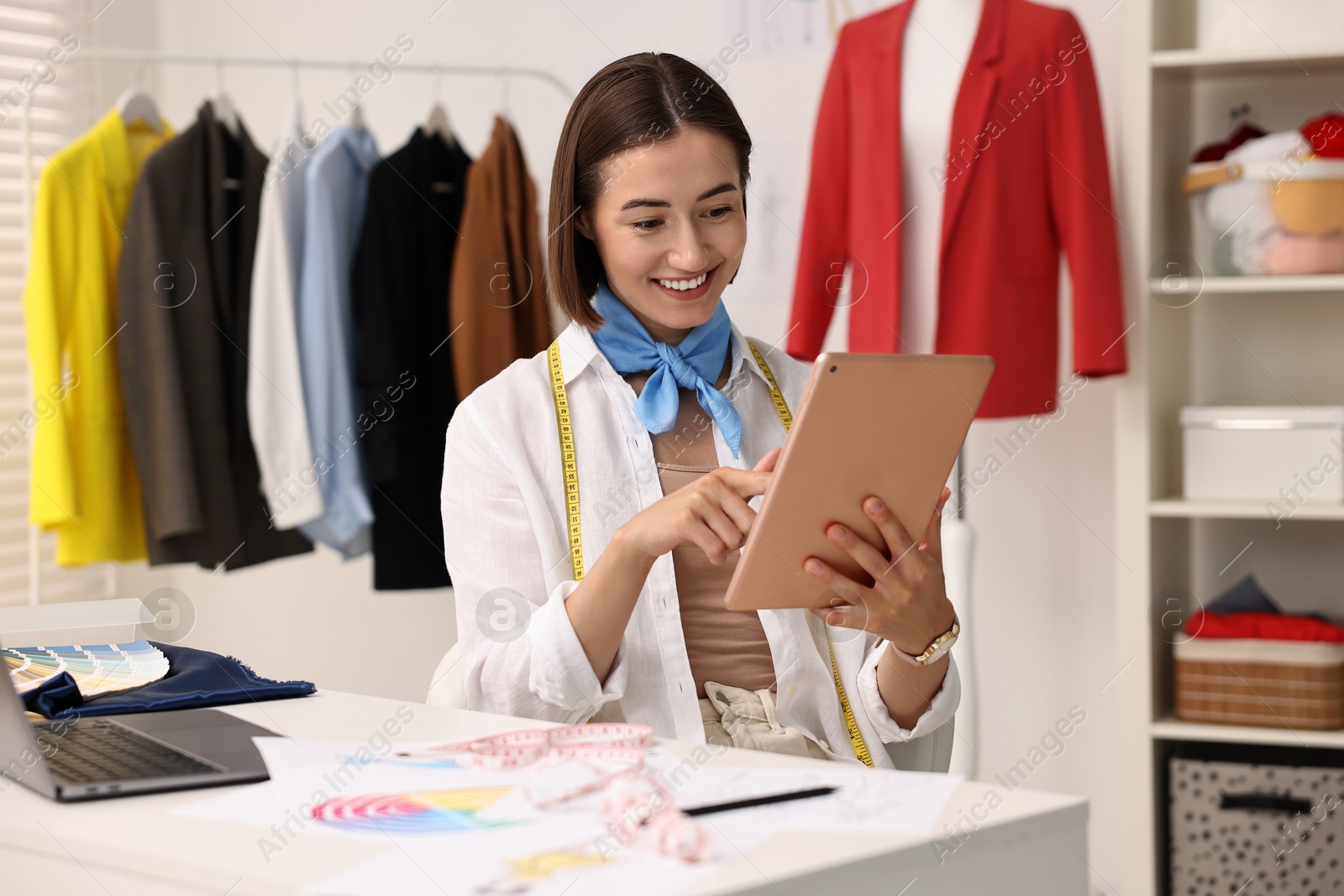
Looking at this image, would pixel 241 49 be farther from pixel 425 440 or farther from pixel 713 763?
pixel 713 763

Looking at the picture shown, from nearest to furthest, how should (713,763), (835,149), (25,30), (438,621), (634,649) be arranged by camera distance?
(713,763)
(634,649)
(835,149)
(25,30)
(438,621)

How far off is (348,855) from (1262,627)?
197 centimetres

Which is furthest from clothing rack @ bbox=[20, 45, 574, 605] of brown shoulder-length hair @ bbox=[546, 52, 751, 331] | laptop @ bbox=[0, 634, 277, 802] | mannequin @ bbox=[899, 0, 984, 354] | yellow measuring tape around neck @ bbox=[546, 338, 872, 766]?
laptop @ bbox=[0, 634, 277, 802]

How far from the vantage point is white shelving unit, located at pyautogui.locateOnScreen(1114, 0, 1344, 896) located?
229 centimetres

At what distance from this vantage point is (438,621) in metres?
3.23

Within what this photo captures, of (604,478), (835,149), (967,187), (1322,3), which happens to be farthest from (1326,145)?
(604,478)

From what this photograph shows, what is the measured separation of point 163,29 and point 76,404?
4.44 feet

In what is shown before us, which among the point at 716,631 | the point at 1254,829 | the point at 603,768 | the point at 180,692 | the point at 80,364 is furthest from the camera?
the point at 80,364

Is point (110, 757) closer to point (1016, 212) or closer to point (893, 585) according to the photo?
point (893, 585)

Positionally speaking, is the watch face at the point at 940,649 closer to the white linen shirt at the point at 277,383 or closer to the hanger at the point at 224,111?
the white linen shirt at the point at 277,383

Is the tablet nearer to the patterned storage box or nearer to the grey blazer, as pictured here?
the patterned storage box

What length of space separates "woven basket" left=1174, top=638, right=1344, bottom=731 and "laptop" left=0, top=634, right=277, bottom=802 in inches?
70.0

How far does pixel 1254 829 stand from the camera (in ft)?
7.32

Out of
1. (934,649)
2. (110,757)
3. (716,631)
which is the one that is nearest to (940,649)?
(934,649)
